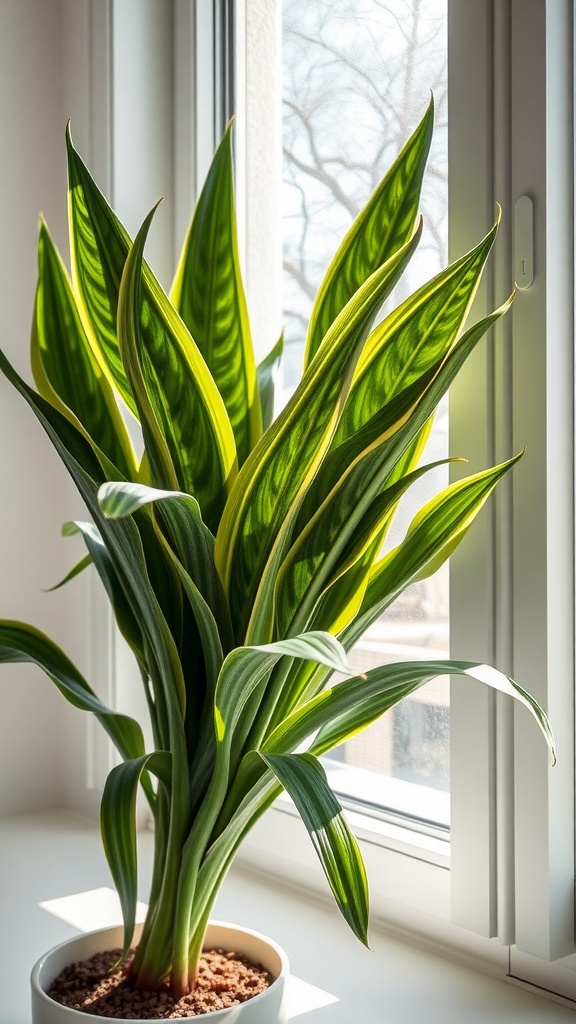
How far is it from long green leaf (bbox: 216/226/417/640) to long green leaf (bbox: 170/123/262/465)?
0.53ft

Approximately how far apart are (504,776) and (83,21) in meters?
1.33

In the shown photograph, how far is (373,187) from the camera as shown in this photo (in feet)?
3.98

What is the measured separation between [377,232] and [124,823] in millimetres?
546

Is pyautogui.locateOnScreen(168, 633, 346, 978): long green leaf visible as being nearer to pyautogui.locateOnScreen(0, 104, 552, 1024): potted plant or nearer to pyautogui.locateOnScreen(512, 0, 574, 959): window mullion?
pyautogui.locateOnScreen(0, 104, 552, 1024): potted plant

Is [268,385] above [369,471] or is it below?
above

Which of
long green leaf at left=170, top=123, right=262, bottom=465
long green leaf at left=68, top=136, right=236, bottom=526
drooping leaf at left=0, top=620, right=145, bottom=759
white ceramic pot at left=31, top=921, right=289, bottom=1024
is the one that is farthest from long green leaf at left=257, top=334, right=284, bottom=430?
white ceramic pot at left=31, top=921, right=289, bottom=1024

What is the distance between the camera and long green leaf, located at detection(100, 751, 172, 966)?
29.1 inches

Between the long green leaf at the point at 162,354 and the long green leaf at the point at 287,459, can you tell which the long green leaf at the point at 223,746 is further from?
the long green leaf at the point at 162,354

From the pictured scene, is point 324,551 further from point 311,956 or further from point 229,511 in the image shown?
point 311,956

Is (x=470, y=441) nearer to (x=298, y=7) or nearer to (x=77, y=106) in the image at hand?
(x=298, y=7)

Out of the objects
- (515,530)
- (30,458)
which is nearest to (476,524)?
(515,530)

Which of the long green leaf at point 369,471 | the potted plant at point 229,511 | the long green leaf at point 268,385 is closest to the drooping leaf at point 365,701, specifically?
the potted plant at point 229,511

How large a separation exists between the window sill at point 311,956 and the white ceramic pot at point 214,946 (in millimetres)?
92

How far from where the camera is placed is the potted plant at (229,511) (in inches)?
28.3
